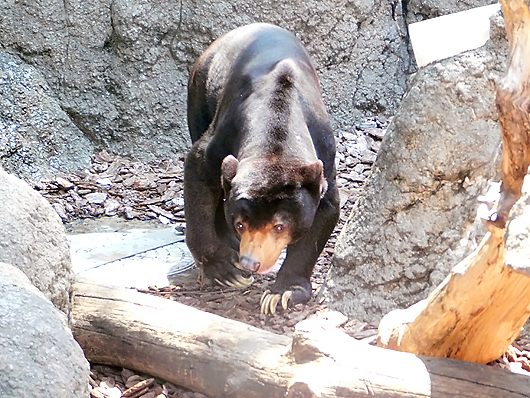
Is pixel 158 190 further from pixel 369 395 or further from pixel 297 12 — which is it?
pixel 369 395

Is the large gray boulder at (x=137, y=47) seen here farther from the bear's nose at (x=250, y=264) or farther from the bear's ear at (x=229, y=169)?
the bear's nose at (x=250, y=264)

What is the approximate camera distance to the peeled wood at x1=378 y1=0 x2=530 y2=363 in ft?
7.53

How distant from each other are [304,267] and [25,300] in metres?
2.62

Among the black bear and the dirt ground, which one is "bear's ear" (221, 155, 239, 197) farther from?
the dirt ground

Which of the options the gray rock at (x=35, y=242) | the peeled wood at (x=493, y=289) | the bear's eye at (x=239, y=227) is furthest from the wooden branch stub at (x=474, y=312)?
the gray rock at (x=35, y=242)

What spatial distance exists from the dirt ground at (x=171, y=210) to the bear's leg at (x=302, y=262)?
0.08 m

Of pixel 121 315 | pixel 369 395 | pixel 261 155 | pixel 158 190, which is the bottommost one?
pixel 158 190

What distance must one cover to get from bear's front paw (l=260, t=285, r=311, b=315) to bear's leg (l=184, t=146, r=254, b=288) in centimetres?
38

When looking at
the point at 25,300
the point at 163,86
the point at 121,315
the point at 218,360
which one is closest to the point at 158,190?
the point at 163,86

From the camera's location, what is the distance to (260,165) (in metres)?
4.10

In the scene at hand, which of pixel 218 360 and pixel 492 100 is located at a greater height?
pixel 492 100

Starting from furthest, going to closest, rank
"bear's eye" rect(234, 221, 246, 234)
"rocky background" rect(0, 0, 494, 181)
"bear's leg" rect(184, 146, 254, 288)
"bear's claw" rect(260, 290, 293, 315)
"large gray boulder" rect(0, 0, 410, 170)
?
"large gray boulder" rect(0, 0, 410, 170) < "rocky background" rect(0, 0, 494, 181) < "bear's leg" rect(184, 146, 254, 288) < "bear's claw" rect(260, 290, 293, 315) < "bear's eye" rect(234, 221, 246, 234)

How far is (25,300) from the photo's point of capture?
2.41 m

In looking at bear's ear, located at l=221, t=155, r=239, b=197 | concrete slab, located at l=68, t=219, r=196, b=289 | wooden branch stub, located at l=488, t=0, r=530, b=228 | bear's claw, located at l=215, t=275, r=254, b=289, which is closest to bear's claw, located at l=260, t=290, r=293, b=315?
bear's claw, located at l=215, t=275, r=254, b=289
